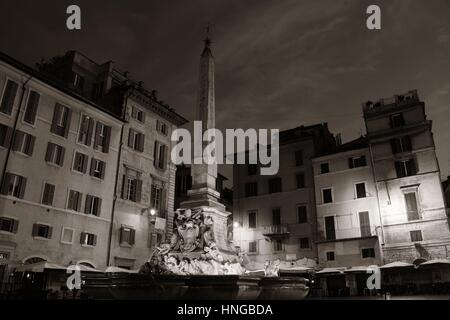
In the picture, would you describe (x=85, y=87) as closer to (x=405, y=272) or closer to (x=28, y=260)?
(x=28, y=260)

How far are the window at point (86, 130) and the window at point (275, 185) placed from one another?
1792 cm

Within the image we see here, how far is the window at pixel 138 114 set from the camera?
28.4 meters

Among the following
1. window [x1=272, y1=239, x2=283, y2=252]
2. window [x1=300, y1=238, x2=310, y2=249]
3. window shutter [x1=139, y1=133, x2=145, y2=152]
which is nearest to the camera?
window shutter [x1=139, y1=133, x2=145, y2=152]

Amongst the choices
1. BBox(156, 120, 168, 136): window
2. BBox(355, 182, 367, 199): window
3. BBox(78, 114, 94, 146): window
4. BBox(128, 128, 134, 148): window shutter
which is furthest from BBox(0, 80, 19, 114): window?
BBox(355, 182, 367, 199): window

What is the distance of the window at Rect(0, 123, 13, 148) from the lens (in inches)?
758

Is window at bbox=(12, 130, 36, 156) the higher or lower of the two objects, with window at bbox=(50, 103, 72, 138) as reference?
lower

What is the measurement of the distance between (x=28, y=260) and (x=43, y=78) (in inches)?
421

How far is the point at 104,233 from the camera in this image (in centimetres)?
2386

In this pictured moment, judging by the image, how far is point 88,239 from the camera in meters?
22.8

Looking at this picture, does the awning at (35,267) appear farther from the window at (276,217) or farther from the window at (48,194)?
the window at (276,217)

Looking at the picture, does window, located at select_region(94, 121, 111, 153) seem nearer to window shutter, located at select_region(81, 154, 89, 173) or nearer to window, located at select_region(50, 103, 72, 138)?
window shutter, located at select_region(81, 154, 89, 173)

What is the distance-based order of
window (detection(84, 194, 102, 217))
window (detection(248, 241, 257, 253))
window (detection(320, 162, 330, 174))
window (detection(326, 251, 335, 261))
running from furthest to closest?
1. window (detection(248, 241, 257, 253))
2. window (detection(320, 162, 330, 174))
3. window (detection(326, 251, 335, 261))
4. window (detection(84, 194, 102, 217))

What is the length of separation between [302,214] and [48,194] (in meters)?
20.9

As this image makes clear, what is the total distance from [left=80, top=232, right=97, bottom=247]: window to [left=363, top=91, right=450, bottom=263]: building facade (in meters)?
20.8
